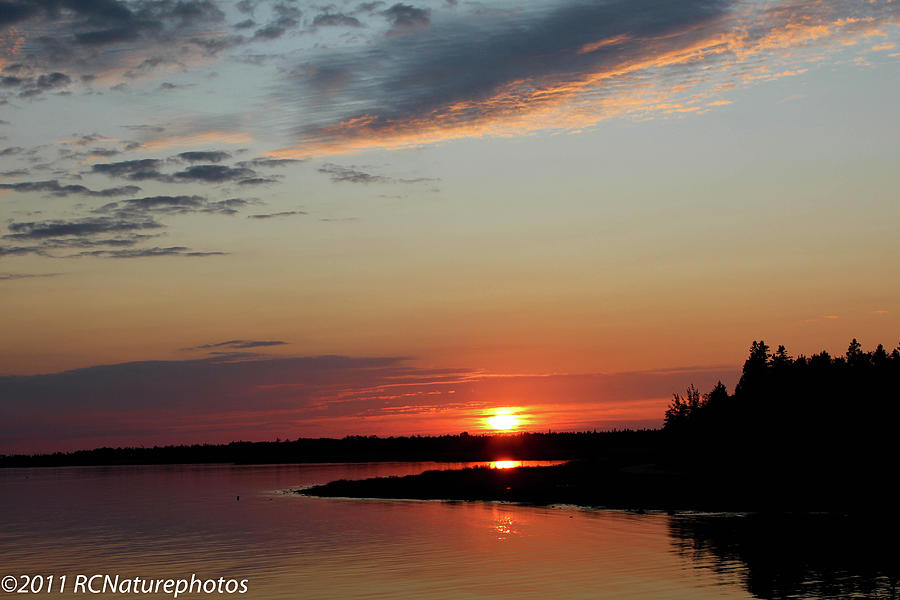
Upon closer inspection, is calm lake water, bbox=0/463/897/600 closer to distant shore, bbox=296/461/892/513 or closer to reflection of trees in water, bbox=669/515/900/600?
reflection of trees in water, bbox=669/515/900/600

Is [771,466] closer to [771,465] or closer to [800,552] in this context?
[771,465]

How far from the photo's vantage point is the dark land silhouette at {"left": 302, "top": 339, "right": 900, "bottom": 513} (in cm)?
8294

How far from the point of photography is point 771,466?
A: 4301 inches

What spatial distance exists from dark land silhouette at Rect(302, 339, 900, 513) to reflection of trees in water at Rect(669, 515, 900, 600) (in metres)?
8.79

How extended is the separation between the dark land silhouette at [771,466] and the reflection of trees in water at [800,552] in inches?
346

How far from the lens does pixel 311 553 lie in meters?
61.5

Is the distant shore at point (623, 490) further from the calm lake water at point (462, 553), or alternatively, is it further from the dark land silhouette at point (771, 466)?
the calm lake water at point (462, 553)

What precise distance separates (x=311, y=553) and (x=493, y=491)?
4398 centimetres

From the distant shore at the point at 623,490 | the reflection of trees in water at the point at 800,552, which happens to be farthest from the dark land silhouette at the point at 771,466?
the reflection of trees in water at the point at 800,552

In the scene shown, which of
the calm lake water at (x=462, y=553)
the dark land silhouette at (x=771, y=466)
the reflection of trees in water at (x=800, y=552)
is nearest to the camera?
the reflection of trees in water at (x=800, y=552)

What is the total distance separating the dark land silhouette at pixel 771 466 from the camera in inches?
3265

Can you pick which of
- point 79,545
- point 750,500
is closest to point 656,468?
point 750,500

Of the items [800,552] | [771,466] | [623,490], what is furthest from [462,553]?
[771,466]

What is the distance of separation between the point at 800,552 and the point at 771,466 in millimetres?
58765
